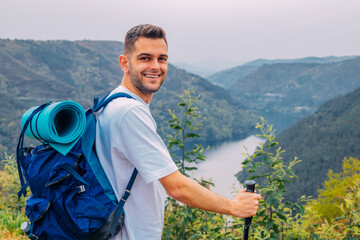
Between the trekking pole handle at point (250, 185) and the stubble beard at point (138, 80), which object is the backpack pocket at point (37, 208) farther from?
the trekking pole handle at point (250, 185)

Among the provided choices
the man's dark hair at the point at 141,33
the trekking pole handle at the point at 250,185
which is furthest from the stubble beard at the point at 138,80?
the trekking pole handle at the point at 250,185

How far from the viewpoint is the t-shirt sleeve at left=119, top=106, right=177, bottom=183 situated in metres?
1.25

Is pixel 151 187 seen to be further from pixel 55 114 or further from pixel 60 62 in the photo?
pixel 60 62

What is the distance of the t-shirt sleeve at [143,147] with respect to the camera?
125cm

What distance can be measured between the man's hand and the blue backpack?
0.52 metres

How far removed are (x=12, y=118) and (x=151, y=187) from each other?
308ft

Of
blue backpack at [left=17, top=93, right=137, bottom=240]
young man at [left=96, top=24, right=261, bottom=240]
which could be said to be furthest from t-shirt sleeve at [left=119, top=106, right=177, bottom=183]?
blue backpack at [left=17, top=93, right=137, bottom=240]

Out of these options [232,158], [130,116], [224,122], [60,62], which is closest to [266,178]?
[130,116]

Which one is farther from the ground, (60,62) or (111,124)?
(60,62)

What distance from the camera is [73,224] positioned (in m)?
1.26

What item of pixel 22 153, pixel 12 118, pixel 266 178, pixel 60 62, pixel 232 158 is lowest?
pixel 232 158

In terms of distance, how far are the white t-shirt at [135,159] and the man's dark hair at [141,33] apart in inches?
13.0

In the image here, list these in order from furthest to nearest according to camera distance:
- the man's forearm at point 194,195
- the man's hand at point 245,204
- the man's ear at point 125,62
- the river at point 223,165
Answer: the river at point 223,165 < the man's ear at point 125,62 < the man's hand at point 245,204 < the man's forearm at point 194,195

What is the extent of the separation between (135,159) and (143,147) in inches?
2.6
